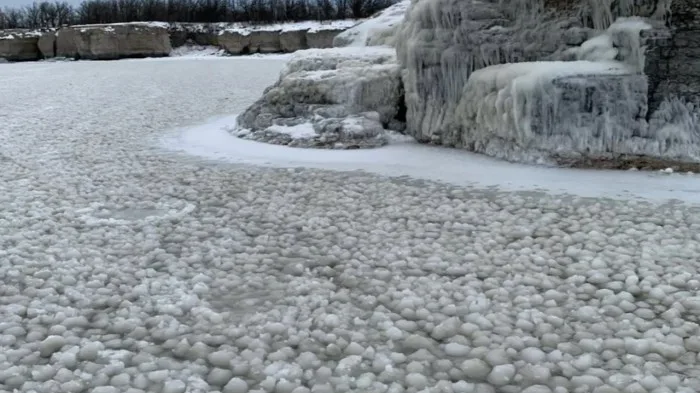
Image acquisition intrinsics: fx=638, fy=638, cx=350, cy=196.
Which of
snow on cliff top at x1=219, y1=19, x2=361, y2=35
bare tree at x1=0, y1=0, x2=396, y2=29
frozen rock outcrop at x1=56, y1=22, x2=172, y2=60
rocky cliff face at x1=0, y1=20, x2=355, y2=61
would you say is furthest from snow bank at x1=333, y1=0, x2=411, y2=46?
bare tree at x1=0, y1=0, x2=396, y2=29

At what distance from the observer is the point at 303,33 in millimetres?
29938

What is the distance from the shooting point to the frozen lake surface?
2.19m

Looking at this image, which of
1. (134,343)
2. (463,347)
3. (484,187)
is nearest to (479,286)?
(463,347)

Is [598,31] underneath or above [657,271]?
above

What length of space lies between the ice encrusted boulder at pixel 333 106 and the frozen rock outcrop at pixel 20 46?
28022mm

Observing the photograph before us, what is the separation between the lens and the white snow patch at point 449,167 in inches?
180

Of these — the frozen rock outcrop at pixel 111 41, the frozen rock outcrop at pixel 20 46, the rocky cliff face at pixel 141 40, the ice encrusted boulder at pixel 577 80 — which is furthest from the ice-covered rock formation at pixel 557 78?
the frozen rock outcrop at pixel 20 46

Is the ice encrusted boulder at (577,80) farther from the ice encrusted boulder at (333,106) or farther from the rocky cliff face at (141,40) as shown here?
the rocky cliff face at (141,40)

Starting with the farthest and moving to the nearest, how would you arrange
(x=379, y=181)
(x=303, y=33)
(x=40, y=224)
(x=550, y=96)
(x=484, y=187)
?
(x=303, y=33) → (x=550, y=96) → (x=379, y=181) → (x=484, y=187) → (x=40, y=224)

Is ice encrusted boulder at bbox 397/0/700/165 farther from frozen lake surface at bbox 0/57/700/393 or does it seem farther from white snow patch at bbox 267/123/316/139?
white snow patch at bbox 267/123/316/139

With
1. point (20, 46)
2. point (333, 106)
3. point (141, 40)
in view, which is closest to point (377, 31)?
point (333, 106)

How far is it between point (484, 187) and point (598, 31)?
2.08m

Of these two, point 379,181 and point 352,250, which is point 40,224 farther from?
point 379,181

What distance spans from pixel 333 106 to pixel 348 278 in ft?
14.3
